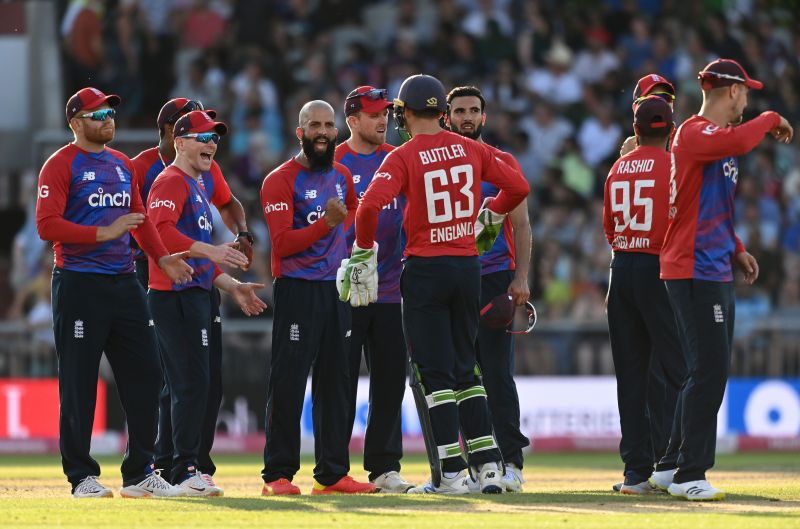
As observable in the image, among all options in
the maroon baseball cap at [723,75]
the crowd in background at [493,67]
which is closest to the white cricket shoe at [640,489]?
the maroon baseball cap at [723,75]

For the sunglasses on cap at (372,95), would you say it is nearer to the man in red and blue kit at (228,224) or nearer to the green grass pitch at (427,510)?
the man in red and blue kit at (228,224)

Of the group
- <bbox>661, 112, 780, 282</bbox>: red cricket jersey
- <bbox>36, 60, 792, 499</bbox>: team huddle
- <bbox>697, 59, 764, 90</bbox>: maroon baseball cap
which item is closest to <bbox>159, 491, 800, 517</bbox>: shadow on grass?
<bbox>36, 60, 792, 499</bbox>: team huddle

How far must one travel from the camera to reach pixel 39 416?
18703 mm

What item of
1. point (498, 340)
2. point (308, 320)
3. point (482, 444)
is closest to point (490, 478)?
point (482, 444)

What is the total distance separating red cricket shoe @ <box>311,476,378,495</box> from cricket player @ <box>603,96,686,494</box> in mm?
1782

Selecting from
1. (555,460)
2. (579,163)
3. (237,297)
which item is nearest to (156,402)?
(237,297)

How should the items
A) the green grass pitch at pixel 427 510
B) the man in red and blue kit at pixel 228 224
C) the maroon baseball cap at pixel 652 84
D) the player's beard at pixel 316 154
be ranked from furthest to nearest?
1. the maroon baseball cap at pixel 652 84
2. the man in red and blue kit at pixel 228 224
3. the player's beard at pixel 316 154
4. the green grass pitch at pixel 427 510

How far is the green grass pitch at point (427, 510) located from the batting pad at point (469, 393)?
0.68m

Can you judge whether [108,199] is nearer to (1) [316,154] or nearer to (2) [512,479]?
(1) [316,154]

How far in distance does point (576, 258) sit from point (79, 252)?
37.4 feet

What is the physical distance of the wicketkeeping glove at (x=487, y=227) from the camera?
1087cm

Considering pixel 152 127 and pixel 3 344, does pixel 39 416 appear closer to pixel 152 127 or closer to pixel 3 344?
pixel 3 344

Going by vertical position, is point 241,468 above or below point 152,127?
below

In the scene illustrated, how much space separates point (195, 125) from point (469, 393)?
2.69 metres
